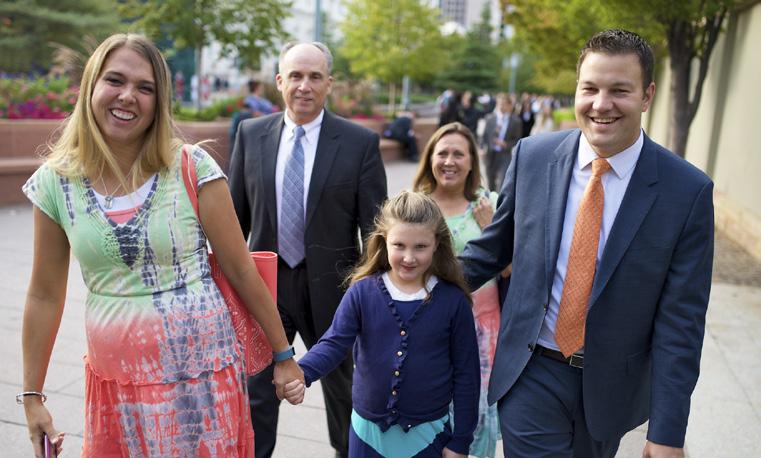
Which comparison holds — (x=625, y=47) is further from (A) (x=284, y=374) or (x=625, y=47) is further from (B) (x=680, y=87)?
(B) (x=680, y=87)

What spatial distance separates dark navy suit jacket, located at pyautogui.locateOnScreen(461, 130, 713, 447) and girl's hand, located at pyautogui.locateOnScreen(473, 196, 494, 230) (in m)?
1.26

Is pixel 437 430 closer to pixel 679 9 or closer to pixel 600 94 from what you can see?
pixel 600 94

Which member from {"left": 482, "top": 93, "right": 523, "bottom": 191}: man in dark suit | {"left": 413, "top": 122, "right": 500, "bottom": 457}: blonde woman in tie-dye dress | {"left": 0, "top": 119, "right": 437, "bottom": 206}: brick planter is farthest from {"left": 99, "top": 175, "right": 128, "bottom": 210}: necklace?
{"left": 482, "top": 93, "right": 523, "bottom": 191}: man in dark suit

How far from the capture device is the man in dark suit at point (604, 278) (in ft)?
7.50

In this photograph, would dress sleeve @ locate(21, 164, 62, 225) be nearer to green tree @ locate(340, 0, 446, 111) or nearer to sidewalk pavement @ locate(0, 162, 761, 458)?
sidewalk pavement @ locate(0, 162, 761, 458)

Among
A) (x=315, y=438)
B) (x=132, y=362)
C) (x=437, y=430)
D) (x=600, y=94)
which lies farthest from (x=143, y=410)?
(x=315, y=438)

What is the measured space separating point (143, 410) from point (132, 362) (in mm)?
154

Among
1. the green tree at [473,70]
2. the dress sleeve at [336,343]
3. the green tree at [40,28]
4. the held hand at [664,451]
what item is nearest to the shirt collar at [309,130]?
the dress sleeve at [336,343]

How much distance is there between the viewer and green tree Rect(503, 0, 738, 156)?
30.3 ft

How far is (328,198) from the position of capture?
3.52m

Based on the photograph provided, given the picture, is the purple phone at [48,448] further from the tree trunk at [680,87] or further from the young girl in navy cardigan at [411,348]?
the tree trunk at [680,87]

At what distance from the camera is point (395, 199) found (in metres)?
2.94

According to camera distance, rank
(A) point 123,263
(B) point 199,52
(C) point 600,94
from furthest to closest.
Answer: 1. (B) point 199,52
2. (C) point 600,94
3. (A) point 123,263

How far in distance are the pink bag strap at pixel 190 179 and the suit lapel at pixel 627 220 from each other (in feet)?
4.20
